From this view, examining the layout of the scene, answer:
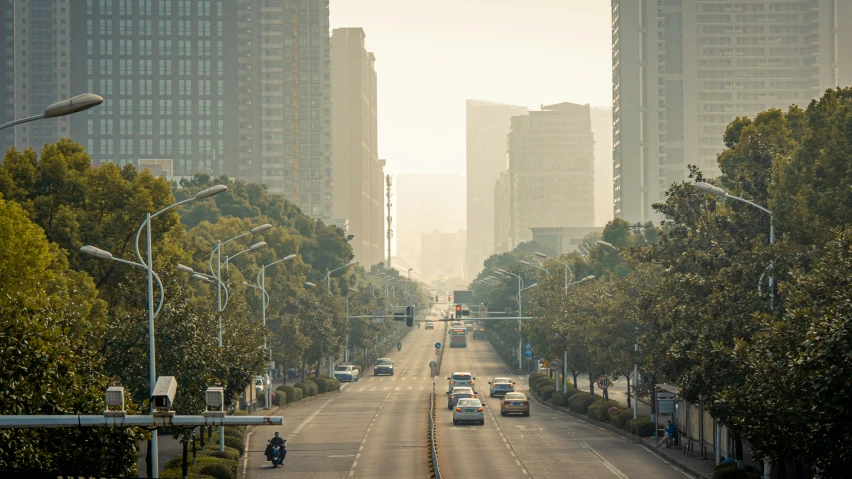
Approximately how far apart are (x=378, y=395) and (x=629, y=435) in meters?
36.8

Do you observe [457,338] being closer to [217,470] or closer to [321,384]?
[321,384]

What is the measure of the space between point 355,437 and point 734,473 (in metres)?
25.0

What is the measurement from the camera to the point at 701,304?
133ft

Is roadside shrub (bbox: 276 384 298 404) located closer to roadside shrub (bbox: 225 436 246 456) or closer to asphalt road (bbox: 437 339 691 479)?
asphalt road (bbox: 437 339 691 479)

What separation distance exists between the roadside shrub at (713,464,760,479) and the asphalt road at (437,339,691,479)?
154 inches

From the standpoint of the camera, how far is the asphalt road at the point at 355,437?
4559 cm

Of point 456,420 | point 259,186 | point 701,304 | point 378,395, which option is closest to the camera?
point 701,304

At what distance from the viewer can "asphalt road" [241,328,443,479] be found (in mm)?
45594

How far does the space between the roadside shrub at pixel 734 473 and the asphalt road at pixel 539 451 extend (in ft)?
12.8

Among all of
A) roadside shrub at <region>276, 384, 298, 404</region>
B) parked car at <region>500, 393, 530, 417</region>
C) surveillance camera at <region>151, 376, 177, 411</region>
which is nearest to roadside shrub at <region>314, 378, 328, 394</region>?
roadside shrub at <region>276, 384, 298, 404</region>

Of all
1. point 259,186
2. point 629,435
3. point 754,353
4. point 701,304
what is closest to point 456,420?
point 629,435

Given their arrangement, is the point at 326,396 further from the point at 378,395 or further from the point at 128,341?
the point at 128,341

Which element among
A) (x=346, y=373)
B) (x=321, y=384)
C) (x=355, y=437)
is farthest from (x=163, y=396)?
(x=346, y=373)

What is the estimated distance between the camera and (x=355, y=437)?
194 ft
